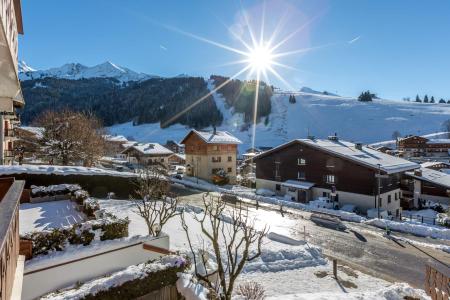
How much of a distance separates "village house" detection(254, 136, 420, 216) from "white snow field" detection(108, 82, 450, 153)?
69.8m

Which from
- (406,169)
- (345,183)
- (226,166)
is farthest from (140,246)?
(226,166)

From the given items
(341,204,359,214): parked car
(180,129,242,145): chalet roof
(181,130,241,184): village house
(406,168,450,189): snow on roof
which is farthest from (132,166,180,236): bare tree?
(406,168,450,189): snow on roof

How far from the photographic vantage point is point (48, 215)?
587 inches

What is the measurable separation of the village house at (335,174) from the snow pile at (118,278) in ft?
96.3

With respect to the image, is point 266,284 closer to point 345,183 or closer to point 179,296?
point 179,296

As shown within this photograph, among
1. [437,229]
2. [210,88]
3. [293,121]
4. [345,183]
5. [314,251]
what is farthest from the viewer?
[210,88]

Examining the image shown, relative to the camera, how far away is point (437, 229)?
28500 millimetres

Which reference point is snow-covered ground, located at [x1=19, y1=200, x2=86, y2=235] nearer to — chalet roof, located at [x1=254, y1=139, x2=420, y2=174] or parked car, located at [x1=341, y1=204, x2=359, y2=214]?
parked car, located at [x1=341, y1=204, x2=359, y2=214]

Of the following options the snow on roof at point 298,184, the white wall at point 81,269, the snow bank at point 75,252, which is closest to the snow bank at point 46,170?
the snow bank at point 75,252

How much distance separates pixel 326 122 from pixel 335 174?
109651mm

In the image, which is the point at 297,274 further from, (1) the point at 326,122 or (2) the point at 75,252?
(1) the point at 326,122

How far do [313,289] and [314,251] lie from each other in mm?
5319

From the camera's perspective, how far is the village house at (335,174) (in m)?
36.2

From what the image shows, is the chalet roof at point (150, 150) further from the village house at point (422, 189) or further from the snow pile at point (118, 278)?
the snow pile at point (118, 278)
